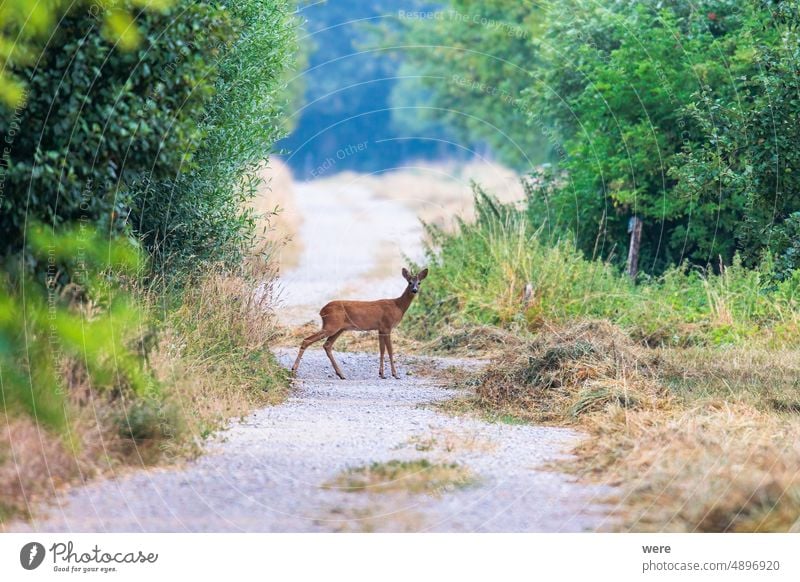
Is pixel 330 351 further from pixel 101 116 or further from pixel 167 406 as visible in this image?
pixel 101 116

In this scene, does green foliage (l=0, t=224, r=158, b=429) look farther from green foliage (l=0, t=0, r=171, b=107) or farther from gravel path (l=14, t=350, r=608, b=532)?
green foliage (l=0, t=0, r=171, b=107)

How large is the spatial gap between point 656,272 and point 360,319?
27.6ft

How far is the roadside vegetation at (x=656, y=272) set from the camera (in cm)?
844

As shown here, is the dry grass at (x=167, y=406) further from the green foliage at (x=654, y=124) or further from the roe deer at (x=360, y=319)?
the green foliage at (x=654, y=124)

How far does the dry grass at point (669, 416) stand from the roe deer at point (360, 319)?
1627 mm

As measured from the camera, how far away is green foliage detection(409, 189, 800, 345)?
53.3ft

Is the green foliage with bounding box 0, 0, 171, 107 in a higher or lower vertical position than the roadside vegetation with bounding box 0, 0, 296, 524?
higher

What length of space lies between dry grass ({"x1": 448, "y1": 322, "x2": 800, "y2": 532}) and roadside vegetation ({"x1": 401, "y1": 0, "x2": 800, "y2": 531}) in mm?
21

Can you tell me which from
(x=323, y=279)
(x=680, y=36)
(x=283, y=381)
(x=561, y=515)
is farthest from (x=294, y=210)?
(x=561, y=515)

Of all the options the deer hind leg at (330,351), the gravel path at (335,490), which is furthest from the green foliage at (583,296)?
the gravel path at (335,490)

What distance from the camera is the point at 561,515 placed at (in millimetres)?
7387

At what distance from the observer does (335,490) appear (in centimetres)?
776

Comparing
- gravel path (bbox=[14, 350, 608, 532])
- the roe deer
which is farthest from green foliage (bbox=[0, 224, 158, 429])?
the roe deer

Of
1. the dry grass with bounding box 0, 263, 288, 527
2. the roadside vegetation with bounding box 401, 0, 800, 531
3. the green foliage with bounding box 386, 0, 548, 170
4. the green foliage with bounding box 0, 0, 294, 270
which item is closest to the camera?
the dry grass with bounding box 0, 263, 288, 527
